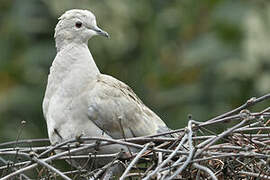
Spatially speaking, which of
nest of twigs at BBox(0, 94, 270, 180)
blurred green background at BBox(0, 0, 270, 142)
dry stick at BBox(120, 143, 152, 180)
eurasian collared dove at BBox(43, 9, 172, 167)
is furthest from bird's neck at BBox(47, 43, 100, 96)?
blurred green background at BBox(0, 0, 270, 142)

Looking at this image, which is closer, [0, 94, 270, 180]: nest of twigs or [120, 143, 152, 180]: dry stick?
[120, 143, 152, 180]: dry stick

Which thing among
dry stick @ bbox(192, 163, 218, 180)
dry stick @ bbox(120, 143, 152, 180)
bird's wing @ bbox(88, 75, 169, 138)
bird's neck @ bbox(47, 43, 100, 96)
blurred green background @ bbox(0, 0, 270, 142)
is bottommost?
dry stick @ bbox(192, 163, 218, 180)

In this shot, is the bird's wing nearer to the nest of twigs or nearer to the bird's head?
the bird's head

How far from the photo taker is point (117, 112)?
4.84m

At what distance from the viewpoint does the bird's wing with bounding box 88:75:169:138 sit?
476 centimetres

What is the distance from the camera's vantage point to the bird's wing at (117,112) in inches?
187

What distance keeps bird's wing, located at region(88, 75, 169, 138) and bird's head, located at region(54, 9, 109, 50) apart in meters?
0.32

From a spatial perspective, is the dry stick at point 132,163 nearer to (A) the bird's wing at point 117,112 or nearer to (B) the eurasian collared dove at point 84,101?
(B) the eurasian collared dove at point 84,101

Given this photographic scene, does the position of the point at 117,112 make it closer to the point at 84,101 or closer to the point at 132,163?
the point at 84,101

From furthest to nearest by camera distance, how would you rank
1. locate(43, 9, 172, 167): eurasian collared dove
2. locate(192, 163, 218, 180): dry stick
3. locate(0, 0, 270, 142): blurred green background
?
locate(0, 0, 270, 142): blurred green background < locate(43, 9, 172, 167): eurasian collared dove < locate(192, 163, 218, 180): dry stick

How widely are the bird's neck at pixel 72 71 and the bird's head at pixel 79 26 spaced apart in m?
0.05

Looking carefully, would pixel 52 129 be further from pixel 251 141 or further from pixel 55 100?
pixel 251 141

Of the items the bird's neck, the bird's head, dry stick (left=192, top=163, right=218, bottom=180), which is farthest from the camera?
the bird's head

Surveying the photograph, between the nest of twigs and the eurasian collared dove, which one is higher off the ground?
the eurasian collared dove
